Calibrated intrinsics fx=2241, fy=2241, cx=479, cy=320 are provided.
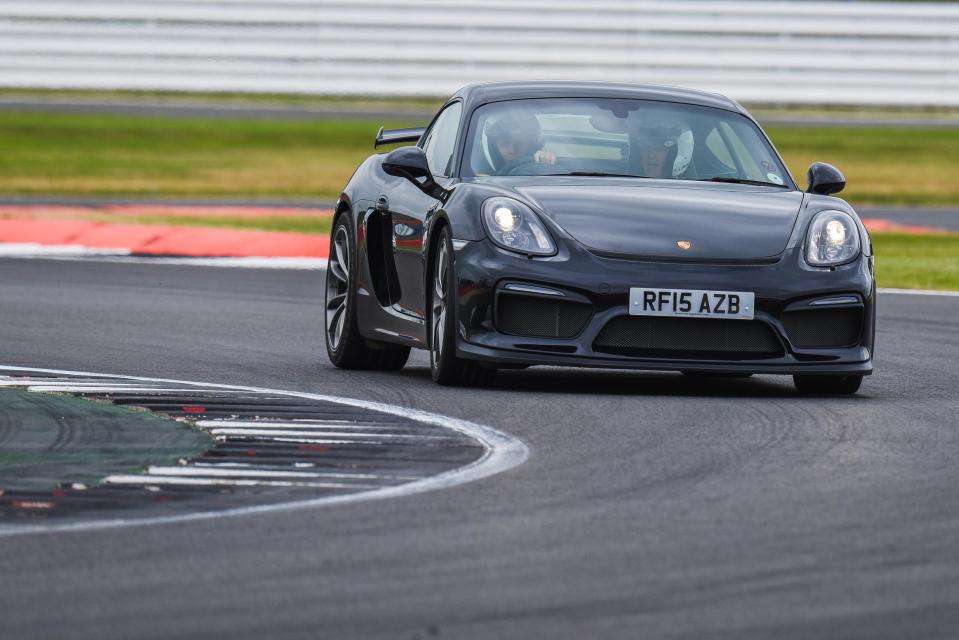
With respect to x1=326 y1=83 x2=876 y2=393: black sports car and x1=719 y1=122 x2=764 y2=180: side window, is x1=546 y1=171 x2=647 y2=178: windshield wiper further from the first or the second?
x1=719 y1=122 x2=764 y2=180: side window

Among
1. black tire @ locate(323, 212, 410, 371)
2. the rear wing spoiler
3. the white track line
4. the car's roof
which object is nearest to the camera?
the white track line

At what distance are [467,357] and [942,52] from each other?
3679 centimetres

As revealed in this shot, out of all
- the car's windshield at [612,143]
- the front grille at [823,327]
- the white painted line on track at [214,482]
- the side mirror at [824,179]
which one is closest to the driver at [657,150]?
the car's windshield at [612,143]

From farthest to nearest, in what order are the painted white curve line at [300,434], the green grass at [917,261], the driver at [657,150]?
the green grass at [917,261]
the driver at [657,150]
the painted white curve line at [300,434]

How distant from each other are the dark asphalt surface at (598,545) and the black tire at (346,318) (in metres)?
1.01

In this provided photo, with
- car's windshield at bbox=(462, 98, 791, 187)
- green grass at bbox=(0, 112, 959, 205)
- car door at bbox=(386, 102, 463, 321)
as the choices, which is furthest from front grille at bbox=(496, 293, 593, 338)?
green grass at bbox=(0, 112, 959, 205)

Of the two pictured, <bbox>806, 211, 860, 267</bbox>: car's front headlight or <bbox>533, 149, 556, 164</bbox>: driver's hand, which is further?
<bbox>533, 149, 556, 164</bbox>: driver's hand

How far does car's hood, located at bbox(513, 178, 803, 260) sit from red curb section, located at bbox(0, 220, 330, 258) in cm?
930

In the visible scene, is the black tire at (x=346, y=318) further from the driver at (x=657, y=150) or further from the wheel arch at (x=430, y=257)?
the driver at (x=657, y=150)

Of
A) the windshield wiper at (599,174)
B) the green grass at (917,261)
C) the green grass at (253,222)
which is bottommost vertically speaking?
the green grass at (253,222)

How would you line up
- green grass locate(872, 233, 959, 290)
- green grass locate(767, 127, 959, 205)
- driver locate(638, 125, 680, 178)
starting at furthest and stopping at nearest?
1. green grass locate(767, 127, 959, 205)
2. green grass locate(872, 233, 959, 290)
3. driver locate(638, 125, 680, 178)

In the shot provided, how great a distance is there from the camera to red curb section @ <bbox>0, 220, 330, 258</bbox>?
18219 millimetres

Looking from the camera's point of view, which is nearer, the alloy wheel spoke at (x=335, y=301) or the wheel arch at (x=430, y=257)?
the wheel arch at (x=430, y=257)

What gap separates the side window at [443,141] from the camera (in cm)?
973
